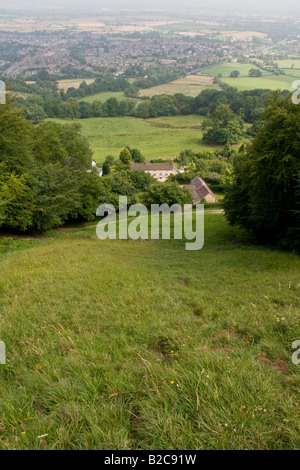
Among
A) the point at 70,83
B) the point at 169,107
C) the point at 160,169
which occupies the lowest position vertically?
the point at 160,169

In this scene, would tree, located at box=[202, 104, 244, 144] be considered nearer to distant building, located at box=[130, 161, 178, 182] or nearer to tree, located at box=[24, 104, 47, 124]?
distant building, located at box=[130, 161, 178, 182]

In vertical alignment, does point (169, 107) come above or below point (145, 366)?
above

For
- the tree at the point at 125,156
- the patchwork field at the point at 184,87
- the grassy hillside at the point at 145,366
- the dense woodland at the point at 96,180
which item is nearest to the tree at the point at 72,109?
the patchwork field at the point at 184,87

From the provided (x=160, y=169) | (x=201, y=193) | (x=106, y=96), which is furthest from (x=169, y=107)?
(x=201, y=193)

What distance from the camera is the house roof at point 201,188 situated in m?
53.3

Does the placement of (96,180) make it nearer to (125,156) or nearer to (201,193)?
(201,193)

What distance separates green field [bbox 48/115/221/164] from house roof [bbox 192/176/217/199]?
24567 mm

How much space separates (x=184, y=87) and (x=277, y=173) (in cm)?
16323

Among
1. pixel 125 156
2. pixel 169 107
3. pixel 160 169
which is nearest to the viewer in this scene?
pixel 160 169

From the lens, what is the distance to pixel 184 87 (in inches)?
6289

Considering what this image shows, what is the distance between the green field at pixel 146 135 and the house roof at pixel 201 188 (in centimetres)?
2457

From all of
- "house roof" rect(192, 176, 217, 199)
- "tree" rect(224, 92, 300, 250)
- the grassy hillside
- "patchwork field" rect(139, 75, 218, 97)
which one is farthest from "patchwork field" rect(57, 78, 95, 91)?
the grassy hillside

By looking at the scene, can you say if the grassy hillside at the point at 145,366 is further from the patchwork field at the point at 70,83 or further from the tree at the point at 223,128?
the patchwork field at the point at 70,83
